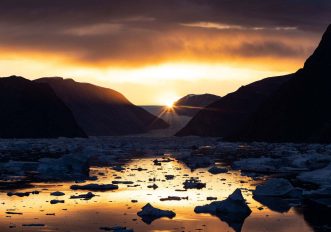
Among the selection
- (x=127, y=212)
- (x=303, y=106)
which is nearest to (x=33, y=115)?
(x=303, y=106)

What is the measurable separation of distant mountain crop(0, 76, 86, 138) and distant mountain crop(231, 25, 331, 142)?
210 ft

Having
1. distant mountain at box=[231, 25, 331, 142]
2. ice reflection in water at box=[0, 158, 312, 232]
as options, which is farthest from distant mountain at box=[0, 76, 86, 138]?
ice reflection in water at box=[0, 158, 312, 232]

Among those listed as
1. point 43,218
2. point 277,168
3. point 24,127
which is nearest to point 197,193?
point 43,218

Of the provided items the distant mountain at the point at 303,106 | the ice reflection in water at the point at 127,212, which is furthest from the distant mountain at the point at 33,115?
the ice reflection in water at the point at 127,212

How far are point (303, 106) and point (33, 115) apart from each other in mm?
86470

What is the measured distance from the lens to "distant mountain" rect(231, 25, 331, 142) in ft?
428

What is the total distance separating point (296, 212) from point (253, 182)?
12125mm

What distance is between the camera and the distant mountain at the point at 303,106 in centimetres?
13050

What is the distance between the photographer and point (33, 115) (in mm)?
185875

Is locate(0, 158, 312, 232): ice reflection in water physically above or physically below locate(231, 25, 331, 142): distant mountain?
below

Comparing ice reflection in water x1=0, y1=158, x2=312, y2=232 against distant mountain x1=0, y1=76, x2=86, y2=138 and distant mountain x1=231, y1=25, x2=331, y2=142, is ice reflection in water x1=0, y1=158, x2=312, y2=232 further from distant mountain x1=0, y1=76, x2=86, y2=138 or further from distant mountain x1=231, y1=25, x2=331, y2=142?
distant mountain x1=0, y1=76, x2=86, y2=138

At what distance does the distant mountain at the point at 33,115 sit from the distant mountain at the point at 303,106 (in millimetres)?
64074

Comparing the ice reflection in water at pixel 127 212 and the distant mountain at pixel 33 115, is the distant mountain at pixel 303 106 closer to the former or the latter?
the distant mountain at pixel 33 115

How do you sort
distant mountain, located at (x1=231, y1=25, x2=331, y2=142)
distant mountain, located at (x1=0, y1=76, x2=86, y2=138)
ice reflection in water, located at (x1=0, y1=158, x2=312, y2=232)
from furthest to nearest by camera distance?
1. distant mountain, located at (x1=0, y1=76, x2=86, y2=138)
2. distant mountain, located at (x1=231, y1=25, x2=331, y2=142)
3. ice reflection in water, located at (x1=0, y1=158, x2=312, y2=232)
